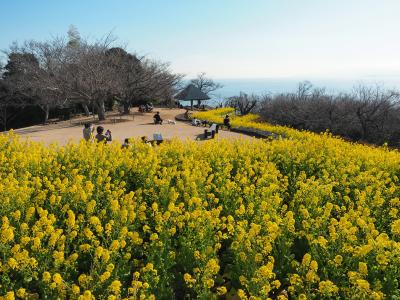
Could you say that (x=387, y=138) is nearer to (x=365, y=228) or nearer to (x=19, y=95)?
(x=365, y=228)

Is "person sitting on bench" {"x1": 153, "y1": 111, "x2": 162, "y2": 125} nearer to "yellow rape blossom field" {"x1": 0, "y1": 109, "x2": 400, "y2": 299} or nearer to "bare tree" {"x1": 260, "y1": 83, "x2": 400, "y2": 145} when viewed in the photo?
"bare tree" {"x1": 260, "y1": 83, "x2": 400, "y2": 145}

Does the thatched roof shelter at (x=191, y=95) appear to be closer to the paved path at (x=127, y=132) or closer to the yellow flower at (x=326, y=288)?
the paved path at (x=127, y=132)

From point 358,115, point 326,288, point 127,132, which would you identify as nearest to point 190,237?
point 326,288

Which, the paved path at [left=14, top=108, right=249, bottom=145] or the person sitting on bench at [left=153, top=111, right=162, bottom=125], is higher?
the person sitting on bench at [left=153, top=111, right=162, bottom=125]

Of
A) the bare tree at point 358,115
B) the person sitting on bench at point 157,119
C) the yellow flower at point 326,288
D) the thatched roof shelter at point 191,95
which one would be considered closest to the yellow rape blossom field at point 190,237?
the yellow flower at point 326,288

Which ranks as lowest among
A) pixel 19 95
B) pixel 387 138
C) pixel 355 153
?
pixel 387 138

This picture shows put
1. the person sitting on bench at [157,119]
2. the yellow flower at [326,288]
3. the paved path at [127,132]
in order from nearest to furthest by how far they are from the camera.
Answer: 1. the yellow flower at [326,288]
2. the paved path at [127,132]
3. the person sitting on bench at [157,119]

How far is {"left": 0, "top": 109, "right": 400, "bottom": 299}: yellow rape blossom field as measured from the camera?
12.2ft

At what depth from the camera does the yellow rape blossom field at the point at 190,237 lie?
12.2 ft

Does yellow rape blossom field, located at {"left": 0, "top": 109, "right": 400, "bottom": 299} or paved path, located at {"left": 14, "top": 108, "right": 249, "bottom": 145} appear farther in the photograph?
paved path, located at {"left": 14, "top": 108, "right": 249, "bottom": 145}

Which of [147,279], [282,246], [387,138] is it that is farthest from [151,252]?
[387,138]

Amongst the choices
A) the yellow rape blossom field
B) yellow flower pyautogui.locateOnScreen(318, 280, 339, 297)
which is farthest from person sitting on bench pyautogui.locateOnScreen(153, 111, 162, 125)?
yellow flower pyautogui.locateOnScreen(318, 280, 339, 297)

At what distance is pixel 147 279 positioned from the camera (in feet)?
12.6

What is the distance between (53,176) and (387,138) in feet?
81.1
